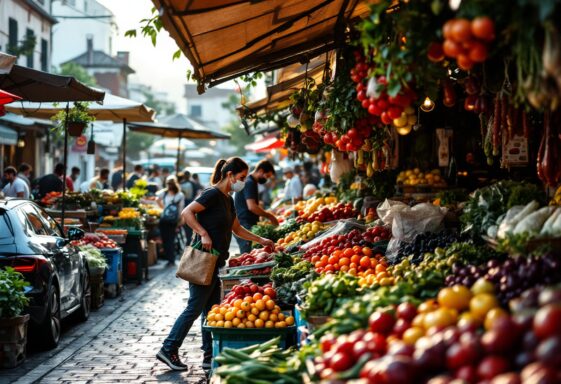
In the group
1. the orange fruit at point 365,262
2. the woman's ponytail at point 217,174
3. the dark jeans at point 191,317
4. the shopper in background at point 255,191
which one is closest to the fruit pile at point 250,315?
the orange fruit at point 365,262

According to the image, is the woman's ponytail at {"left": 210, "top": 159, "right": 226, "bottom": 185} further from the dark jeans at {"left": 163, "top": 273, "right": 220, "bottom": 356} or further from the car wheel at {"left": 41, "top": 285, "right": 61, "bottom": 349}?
the car wheel at {"left": 41, "top": 285, "right": 61, "bottom": 349}

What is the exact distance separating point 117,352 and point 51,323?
883 mm

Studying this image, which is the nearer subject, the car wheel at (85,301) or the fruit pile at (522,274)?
the fruit pile at (522,274)

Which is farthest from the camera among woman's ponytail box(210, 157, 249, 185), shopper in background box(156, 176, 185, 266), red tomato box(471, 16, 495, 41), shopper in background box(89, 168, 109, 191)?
shopper in background box(89, 168, 109, 191)

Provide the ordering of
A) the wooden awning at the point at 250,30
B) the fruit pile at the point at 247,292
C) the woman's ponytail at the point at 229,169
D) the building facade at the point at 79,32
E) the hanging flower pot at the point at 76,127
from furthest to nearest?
the building facade at the point at 79,32
the hanging flower pot at the point at 76,127
the woman's ponytail at the point at 229,169
the fruit pile at the point at 247,292
the wooden awning at the point at 250,30

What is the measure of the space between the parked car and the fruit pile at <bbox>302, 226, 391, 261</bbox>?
3118 mm

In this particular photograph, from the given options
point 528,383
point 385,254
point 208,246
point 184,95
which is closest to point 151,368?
point 208,246

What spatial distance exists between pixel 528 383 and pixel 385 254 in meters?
6.11

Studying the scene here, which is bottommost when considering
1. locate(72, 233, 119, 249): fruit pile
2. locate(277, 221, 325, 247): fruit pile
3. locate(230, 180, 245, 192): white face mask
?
locate(72, 233, 119, 249): fruit pile

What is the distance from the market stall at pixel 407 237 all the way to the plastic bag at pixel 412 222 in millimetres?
26

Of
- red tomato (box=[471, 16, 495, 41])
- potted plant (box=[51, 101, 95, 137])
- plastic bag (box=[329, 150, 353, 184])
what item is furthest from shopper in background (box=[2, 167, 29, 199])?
red tomato (box=[471, 16, 495, 41])

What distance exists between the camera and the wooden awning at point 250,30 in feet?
22.8

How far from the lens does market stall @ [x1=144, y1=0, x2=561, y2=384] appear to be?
13.0 feet

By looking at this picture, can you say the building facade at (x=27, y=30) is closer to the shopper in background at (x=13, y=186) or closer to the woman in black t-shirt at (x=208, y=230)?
the shopper in background at (x=13, y=186)
